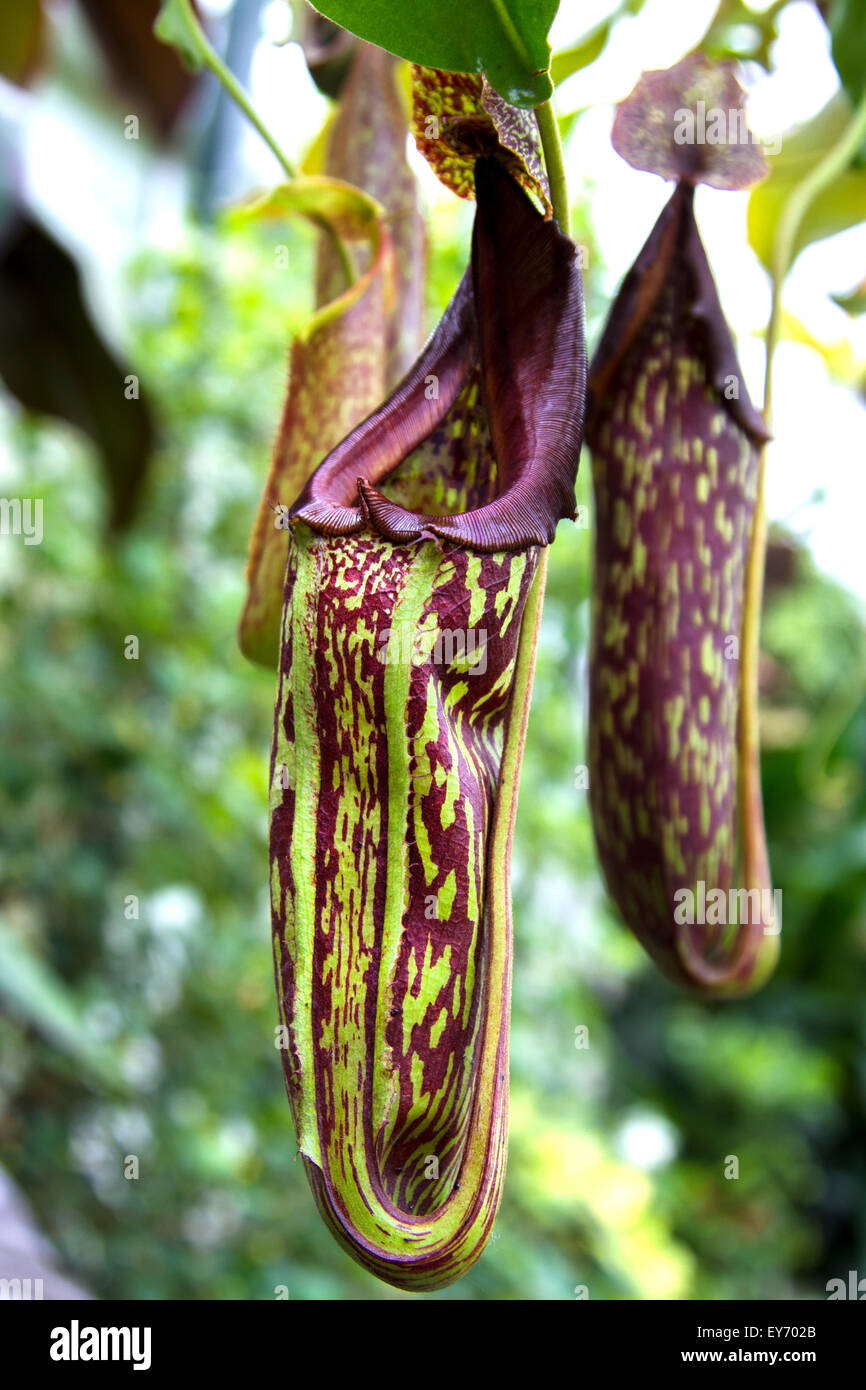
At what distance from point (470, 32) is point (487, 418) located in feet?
0.57

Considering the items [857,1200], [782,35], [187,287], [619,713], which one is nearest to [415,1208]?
[619,713]

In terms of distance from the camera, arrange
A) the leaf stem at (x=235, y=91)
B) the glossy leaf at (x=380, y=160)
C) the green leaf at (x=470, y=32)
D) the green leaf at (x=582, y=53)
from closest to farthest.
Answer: the green leaf at (x=470, y=32) → the leaf stem at (x=235, y=91) → the glossy leaf at (x=380, y=160) → the green leaf at (x=582, y=53)

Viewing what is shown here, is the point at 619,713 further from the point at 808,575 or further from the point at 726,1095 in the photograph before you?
the point at 808,575

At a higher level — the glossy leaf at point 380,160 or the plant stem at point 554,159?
the glossy leaf at point 380,160

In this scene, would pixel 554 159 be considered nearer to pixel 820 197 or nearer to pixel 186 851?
pixel 820 197

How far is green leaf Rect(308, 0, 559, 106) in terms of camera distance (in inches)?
18.6

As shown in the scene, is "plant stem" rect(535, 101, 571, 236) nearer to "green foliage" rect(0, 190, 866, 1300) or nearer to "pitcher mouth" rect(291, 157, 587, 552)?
"pitcher mouth" rect(291, 157, 587, 552)

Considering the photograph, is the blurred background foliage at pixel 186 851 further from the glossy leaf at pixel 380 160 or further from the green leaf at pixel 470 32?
the green leaf at pixel 470 32

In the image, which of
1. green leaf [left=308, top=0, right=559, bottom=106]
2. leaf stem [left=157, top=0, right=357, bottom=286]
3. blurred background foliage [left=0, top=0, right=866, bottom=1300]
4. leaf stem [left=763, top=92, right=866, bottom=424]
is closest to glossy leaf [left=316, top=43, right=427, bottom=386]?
leaf stem [left=157, top=0, right=357, bottom=286]

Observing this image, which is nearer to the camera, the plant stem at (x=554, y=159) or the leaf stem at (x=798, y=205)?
the plant stem at (x=554, y=159)

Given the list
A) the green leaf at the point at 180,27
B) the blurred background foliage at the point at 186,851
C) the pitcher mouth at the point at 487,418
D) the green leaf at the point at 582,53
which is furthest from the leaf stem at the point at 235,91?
the blurred background foliage at the point at 186,851

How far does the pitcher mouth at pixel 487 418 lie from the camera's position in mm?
514

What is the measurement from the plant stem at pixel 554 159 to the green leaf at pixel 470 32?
0.8 inches
